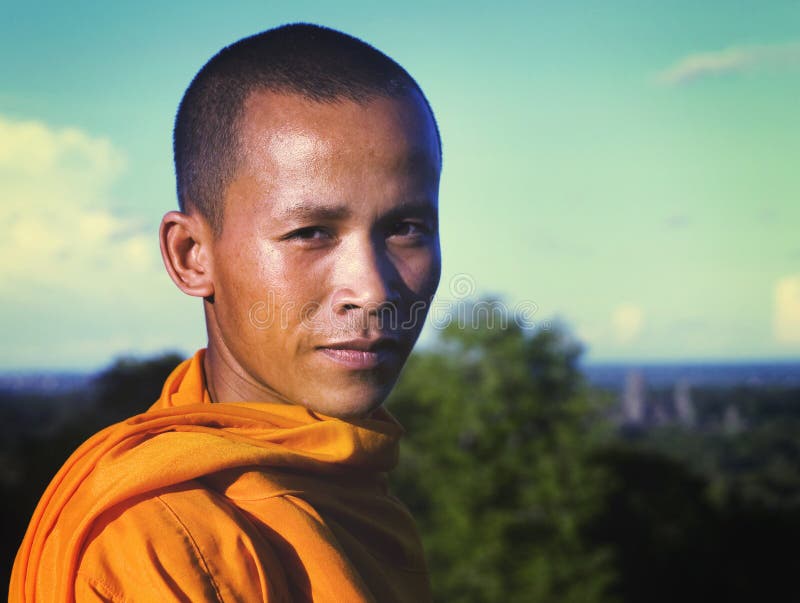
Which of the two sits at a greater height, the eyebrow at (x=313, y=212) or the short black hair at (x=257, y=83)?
the short black hair at (x=257, y=83)

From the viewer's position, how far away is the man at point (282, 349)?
6.26 feet

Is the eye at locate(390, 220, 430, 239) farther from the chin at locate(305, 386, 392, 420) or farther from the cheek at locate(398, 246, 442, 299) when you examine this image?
the chin at locate(305, 386, 392, 420)

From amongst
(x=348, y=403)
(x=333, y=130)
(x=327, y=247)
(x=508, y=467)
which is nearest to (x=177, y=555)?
(x=348, y=403)

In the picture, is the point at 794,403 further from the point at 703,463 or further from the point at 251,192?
the point at 251,192

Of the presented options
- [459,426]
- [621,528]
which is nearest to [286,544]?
[459,426]

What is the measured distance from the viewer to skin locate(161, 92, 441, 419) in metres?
2.12

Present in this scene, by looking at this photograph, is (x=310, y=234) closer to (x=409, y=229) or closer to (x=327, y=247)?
(x=327, y=247)

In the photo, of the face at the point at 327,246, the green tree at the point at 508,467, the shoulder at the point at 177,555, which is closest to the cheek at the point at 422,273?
the face at the point at 327,246

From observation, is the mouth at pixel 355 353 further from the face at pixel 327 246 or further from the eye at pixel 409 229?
the eye at pixel 409 229

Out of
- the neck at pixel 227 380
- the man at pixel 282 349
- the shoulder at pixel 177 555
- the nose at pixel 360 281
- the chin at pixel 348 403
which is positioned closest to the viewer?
the shoulder at pixel 177 555

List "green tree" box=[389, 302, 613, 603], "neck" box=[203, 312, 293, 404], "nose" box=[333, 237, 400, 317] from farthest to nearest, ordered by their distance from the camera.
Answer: "green tree" box=[389, 302, 613, 603] → "neck" box=[203, 312, 293, 404] → "nose" box=[333, 237, 400, 317]

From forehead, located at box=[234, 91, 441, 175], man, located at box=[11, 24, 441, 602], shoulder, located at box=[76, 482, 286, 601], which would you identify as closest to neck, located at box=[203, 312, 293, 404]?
man, located at box=[11, 24, 441, 602]

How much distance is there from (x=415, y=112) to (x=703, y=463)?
167 feet

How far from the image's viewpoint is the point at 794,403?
5406cm
